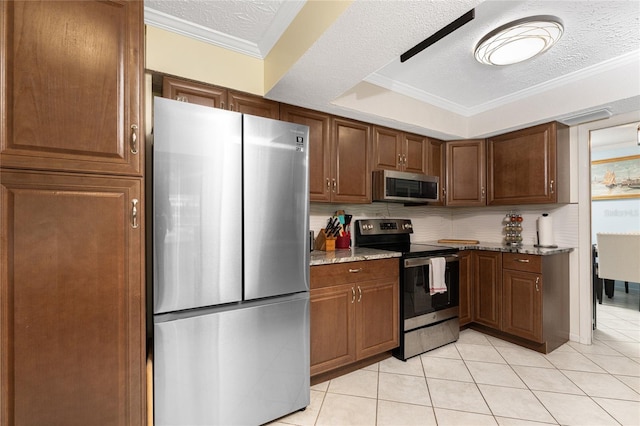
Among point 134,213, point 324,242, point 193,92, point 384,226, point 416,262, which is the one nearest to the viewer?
point 134,213

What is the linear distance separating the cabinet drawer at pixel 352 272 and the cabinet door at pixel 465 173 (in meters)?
1.43

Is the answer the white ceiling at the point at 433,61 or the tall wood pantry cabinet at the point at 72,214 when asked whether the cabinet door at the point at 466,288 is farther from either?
the tall wood pantry cabinet at the point at 72,214

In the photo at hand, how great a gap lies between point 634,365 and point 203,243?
3.48m

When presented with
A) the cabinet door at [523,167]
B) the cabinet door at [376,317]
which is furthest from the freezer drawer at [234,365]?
the cabinet door at [523,167]

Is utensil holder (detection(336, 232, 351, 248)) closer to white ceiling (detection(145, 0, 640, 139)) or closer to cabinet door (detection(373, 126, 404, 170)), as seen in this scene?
cabinet door (detection(373, 126, 404, 170))

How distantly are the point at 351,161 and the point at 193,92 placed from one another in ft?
4.54

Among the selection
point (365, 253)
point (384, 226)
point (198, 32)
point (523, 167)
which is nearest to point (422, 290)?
point (365, 253)

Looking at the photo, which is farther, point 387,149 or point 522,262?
point 387,149

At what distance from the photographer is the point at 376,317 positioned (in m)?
2.26

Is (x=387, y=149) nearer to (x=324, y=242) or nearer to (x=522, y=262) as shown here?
(x=324, y=242)

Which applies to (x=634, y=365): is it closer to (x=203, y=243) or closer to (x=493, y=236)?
(x=493, y=236)

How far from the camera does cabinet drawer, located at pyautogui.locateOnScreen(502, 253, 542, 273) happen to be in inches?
98.5

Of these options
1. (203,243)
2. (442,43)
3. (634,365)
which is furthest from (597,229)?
(203,243)

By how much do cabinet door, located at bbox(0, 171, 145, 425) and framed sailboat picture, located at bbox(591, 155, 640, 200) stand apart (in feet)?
16.2
